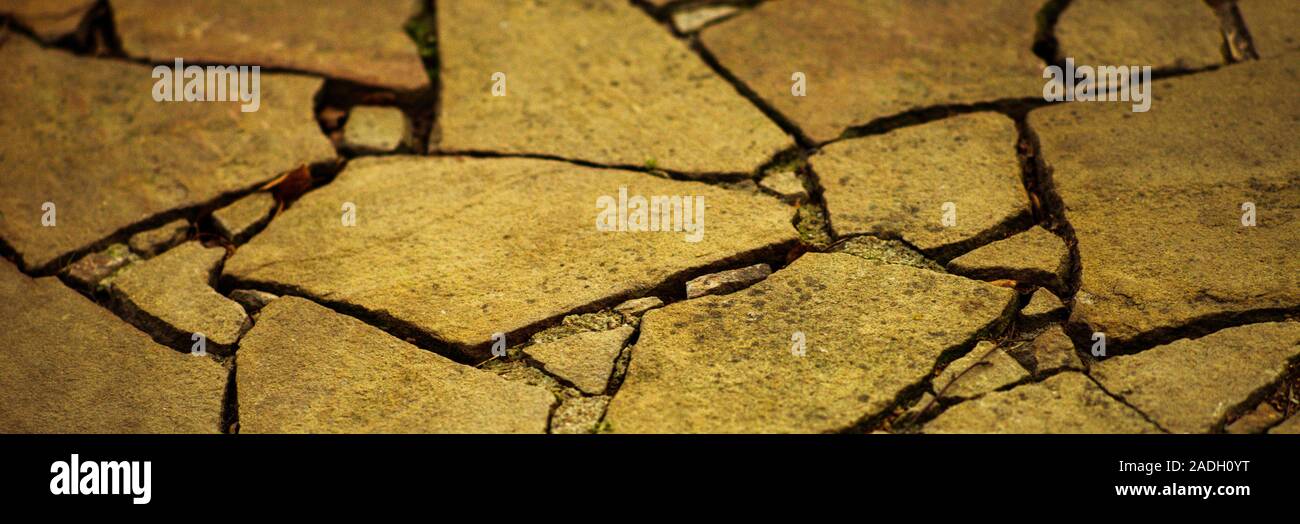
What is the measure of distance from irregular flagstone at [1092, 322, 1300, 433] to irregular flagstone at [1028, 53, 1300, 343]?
0.18 ft

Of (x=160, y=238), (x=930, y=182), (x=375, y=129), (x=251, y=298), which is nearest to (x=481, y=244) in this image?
(x=251, y=298)

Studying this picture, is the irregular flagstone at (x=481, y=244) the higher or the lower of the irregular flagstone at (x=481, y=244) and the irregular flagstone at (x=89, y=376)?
the higher

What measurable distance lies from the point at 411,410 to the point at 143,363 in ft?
1.87

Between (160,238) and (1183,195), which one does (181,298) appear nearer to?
(160,238)

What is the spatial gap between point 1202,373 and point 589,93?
1.54m

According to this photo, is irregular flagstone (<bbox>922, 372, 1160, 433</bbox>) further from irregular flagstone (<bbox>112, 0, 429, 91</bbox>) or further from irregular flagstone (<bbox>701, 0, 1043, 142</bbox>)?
irregular flagstone (<bbox>112, 0, 429, 91</bbox>)

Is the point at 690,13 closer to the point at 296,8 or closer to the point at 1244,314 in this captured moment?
the point at 296,8

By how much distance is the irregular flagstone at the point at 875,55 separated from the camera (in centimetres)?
262

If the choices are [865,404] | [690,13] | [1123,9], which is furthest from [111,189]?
[1123,9]

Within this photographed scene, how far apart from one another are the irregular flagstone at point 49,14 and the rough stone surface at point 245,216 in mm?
969

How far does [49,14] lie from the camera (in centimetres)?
307

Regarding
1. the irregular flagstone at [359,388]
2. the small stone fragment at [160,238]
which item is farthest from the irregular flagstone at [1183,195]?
the small stone fragment at [160,238]

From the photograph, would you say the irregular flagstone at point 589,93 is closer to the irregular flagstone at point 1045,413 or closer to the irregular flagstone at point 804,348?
the irregular flagstone at point 804,348

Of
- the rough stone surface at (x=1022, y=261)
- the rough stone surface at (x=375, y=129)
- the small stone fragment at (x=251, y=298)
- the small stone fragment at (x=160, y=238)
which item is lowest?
the small stone fragment at (x=251, y=298)
